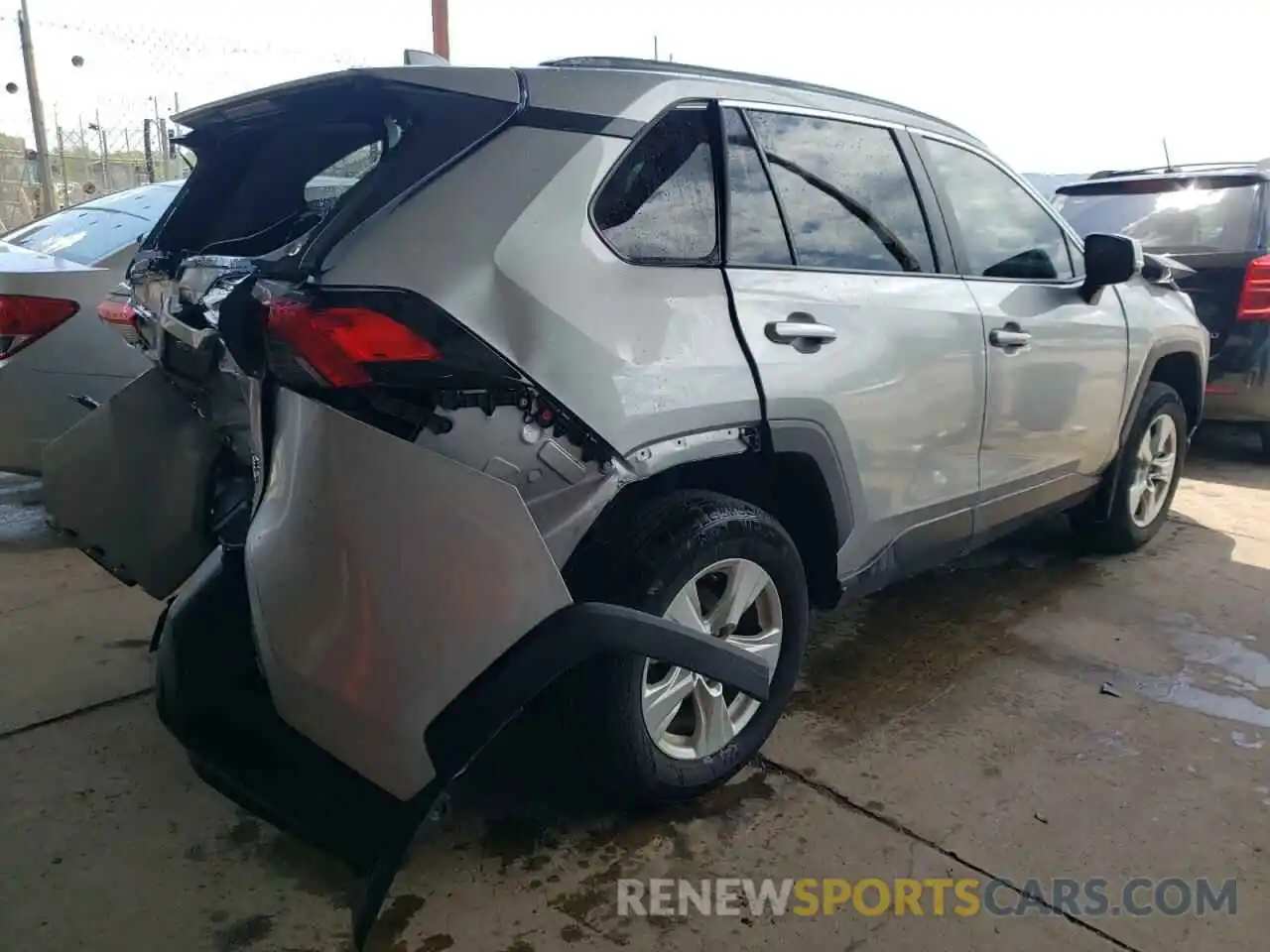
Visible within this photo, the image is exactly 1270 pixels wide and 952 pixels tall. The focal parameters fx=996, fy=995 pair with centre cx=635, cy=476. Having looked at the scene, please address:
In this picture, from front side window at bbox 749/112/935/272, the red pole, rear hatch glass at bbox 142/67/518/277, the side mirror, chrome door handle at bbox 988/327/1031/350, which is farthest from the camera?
the red pole

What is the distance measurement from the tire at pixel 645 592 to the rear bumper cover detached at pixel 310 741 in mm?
158

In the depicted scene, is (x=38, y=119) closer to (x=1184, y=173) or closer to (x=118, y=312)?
(x=118, y=312)

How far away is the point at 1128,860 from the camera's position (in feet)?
7.64

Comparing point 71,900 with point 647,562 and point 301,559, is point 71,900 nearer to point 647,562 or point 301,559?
point 301,559

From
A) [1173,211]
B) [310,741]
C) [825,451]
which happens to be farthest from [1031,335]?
[1173,211]

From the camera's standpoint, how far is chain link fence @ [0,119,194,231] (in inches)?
534

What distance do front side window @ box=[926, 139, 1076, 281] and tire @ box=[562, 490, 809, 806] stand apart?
4.53 feet

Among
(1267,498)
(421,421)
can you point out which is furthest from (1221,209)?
(421,421)

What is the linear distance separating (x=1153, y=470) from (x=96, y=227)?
5183 millimetres

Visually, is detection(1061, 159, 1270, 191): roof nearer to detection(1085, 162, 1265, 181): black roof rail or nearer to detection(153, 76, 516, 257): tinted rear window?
detection(1085, 162, 1265, 181): black roof rail

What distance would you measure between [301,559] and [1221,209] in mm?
5960

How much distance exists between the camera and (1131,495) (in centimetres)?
438

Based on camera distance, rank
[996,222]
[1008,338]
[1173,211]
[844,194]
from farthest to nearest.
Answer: [1173,211], [996,222], [1008,338], [844,194]

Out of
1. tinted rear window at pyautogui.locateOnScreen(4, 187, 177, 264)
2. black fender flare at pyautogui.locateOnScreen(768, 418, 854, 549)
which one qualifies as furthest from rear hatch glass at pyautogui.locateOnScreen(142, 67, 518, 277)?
tinted rear window at pyautogui.locateOnScreen(4, 187, 177, 264)
